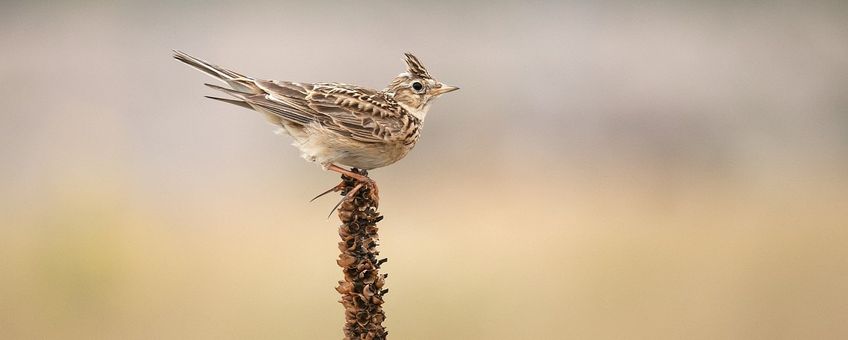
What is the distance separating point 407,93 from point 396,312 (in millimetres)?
1802

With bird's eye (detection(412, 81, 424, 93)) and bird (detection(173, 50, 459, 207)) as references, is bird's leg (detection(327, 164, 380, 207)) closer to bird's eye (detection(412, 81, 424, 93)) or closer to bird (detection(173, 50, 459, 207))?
bird (detection(173, 50, 459, 207))

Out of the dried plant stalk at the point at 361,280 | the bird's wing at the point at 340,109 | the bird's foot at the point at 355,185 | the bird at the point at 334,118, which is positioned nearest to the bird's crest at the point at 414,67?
the bird at the point at 334,118

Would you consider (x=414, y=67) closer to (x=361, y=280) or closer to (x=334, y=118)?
(x=334, y=118)

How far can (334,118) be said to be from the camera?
196 centimetres

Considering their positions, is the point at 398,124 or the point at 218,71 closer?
the point at 218,71

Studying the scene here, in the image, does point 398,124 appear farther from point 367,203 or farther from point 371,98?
point 367,203

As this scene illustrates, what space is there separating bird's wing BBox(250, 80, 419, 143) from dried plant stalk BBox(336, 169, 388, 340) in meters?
0.41

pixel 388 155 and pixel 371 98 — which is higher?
pixel 371 98

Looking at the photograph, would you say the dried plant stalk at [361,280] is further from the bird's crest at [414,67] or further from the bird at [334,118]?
the bird's crest at [414,67]

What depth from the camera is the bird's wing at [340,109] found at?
74.9 inches

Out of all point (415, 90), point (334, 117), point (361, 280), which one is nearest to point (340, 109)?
point (334, 117)

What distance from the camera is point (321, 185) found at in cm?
400

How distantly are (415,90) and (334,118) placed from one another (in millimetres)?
294

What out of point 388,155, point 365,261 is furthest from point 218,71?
Answer: point 365,261
